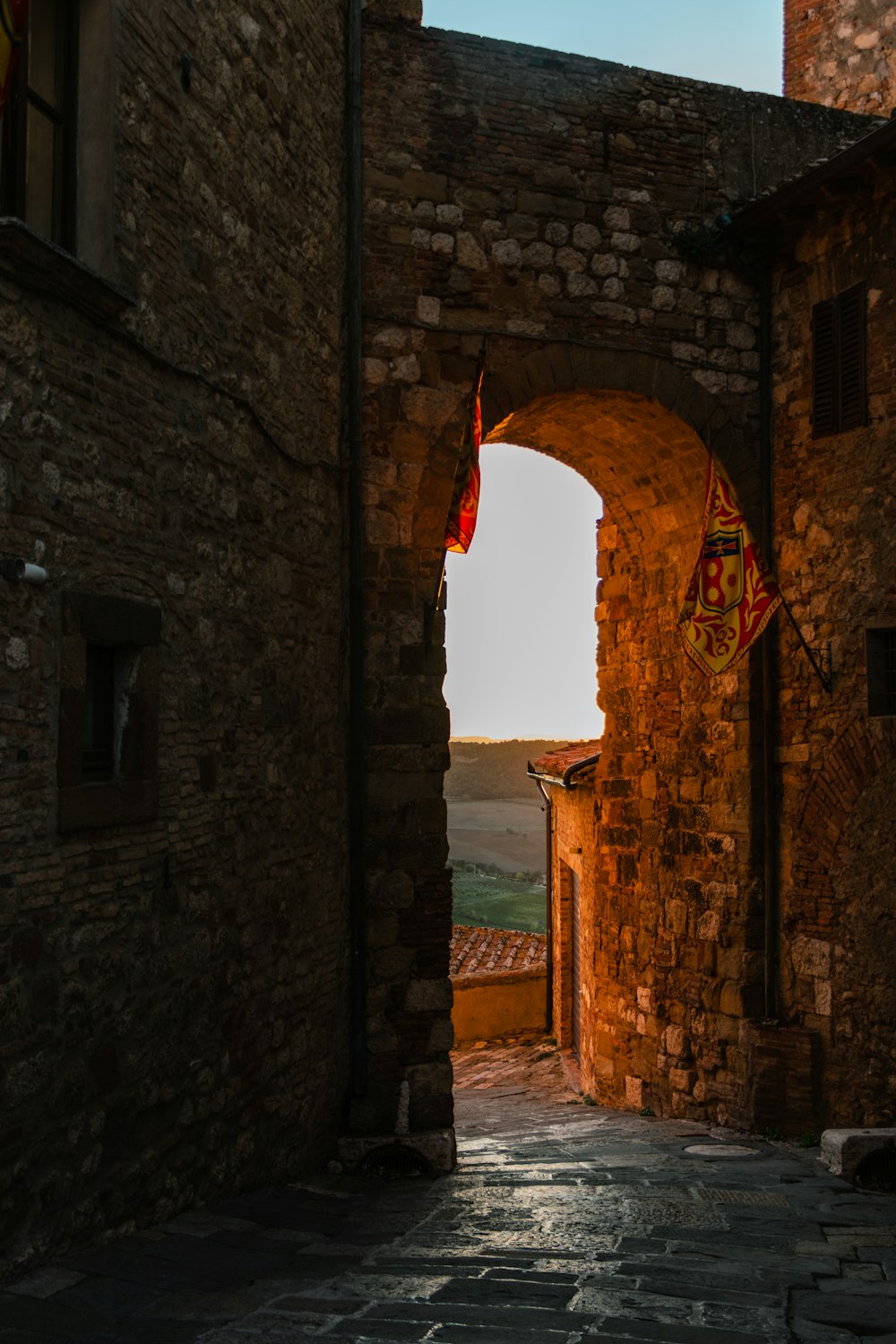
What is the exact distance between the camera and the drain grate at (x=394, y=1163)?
737 centimetres

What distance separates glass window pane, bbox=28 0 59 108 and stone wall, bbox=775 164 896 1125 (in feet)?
16.3

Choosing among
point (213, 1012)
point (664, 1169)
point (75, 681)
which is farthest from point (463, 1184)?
point (75, 681)

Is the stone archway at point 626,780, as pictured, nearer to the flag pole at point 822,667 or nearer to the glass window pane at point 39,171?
the flag pole at point 822,667

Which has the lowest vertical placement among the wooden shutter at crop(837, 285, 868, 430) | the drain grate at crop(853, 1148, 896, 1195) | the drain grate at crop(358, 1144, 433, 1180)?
the drain grate at crop(358, 1144, 433, 1180)

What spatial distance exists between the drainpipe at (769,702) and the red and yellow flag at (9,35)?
6.02 m

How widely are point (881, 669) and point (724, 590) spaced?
1083mm

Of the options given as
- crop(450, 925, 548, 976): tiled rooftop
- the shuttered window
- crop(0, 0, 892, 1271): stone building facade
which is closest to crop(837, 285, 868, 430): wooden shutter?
the shuttered window

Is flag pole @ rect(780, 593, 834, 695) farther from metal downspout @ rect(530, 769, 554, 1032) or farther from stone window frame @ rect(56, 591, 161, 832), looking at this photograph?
metal downspout @ rect(530, 769, 554, 1032)

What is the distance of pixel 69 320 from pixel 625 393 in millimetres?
4932

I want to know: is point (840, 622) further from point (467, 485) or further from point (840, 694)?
point (467, 485)

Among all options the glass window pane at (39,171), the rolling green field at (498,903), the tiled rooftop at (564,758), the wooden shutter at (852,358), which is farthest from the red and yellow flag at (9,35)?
the rolling green field at (498,903)

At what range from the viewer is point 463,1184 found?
23.2 ft

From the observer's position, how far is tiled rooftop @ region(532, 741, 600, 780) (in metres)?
12.6

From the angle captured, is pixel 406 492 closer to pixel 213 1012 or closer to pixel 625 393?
pixel 625 393
